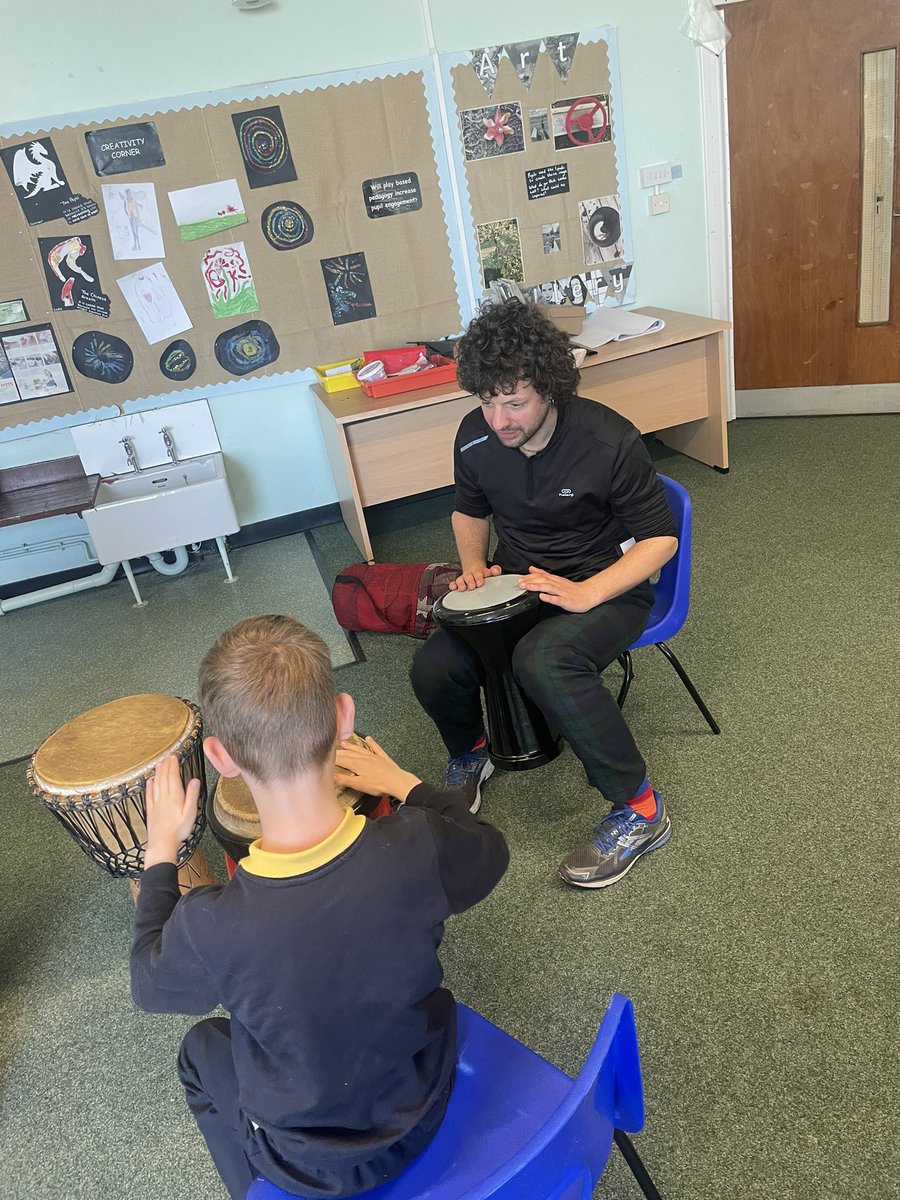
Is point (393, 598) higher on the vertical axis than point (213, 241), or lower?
lower

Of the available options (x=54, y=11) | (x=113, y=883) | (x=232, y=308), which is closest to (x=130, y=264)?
(x=232, y=308)

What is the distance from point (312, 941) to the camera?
883mm

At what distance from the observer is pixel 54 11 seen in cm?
301

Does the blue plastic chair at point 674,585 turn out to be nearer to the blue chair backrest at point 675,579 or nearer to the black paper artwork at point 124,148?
the blue chair backrest at point 675,579

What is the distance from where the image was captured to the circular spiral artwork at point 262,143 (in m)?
3.28

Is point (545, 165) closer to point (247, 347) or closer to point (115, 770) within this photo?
point (247, 347)

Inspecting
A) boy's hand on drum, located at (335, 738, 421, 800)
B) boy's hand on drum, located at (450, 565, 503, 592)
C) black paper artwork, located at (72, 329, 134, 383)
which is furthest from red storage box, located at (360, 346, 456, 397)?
boy's hand on drum, located at (335, 738, 421, 800)

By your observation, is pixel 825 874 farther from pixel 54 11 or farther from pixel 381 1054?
pixel 54 11

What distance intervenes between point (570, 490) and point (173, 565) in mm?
2420

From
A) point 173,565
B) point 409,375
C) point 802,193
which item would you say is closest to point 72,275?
point 173,565

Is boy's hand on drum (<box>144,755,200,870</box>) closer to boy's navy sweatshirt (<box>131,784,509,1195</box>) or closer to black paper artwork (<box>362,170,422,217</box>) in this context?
boy's navy sweatshirt (<box>131,784,509,1195</box>)
